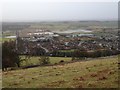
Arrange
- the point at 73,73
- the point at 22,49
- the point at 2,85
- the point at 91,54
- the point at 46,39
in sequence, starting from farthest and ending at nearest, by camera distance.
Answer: the point at 46,39 → the point at 22,49 → the point at 91,54 → the point at 73,73 → the point at 2,85

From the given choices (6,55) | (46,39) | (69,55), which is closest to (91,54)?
(69,55)

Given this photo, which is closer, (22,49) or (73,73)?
(73,73)

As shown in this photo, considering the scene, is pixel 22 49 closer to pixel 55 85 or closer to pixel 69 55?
pixel 69 55

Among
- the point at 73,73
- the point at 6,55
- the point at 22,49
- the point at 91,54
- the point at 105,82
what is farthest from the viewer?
the point at 22,49

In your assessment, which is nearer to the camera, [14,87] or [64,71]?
[14,87]

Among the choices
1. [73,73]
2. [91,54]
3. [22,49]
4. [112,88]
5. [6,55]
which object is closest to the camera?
[112,88]

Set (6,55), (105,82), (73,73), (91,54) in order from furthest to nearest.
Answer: (91,54) < (6,55) < (73,73) < (105,82)

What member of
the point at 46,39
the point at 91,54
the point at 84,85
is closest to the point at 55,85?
the point at 84,85

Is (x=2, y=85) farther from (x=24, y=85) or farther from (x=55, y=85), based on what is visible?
(x=55, y=85)
